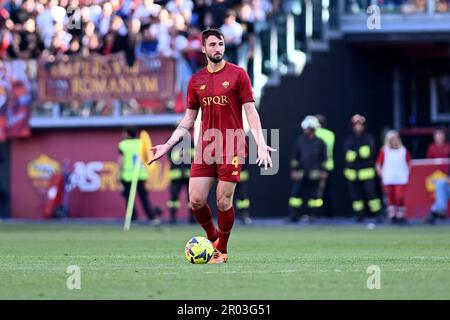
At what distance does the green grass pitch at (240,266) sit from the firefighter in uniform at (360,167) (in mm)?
4583

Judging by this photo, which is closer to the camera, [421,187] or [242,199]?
[242,199]

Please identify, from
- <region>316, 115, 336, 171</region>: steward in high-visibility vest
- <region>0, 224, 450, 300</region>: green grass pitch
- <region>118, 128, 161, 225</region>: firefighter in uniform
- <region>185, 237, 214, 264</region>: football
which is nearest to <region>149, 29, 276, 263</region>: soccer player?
<region>185, 237, 214, 264</region>: football

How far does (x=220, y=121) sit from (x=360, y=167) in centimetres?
1367

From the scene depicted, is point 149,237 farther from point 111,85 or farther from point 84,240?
point 111,85

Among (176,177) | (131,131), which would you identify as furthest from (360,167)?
(131,131)

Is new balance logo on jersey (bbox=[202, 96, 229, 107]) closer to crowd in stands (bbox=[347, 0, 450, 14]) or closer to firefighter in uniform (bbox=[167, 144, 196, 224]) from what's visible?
firefighter in uniform (bbox=[167, 144, 196, 224])

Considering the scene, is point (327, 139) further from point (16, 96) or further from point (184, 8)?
point (16, 96)

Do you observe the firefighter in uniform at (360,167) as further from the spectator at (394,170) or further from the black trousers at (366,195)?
the spectator at (394,170)

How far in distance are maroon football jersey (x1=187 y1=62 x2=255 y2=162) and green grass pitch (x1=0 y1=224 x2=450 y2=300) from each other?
127 cm

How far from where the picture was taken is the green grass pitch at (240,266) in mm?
9645

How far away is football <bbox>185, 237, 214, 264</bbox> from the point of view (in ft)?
41.0

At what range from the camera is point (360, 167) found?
1017 inches

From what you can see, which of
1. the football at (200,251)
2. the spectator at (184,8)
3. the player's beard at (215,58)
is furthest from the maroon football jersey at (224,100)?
the spectator at (184,8)
